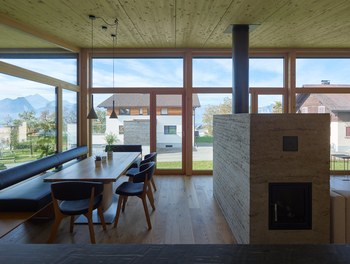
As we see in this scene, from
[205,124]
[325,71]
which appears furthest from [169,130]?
[325,71]

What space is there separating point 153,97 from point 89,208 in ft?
13.9

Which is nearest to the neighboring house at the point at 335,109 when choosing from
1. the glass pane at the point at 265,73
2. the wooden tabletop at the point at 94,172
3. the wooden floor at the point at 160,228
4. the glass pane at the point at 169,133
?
the glass pane at the point at 265,73

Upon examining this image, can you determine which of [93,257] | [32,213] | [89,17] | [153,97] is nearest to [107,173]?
[32,213]

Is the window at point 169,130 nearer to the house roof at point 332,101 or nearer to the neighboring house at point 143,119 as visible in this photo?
the neighboring house at point 143,119

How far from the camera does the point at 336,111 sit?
6.85 metres

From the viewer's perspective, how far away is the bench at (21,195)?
124 inches

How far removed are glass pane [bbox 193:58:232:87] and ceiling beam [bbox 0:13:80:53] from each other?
3083 mm

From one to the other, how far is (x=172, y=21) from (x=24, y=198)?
3.71 metres

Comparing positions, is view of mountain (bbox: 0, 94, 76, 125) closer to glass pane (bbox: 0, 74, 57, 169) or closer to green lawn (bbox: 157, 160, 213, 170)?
glass pane (bbox: 0, 74, 57, 169)

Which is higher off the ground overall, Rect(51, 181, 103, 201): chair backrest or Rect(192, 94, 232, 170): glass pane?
Rect(192, 94, 232, 170): glass pane

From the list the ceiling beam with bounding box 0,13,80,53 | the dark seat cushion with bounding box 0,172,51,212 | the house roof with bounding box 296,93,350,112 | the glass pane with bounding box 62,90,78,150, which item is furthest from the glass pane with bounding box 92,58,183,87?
the dark seat cushion with bounding box 0,172,51,212

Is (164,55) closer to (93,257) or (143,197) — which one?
(143,197)

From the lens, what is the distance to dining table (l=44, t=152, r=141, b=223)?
10.6 ft

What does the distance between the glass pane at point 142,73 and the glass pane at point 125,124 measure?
→ 1.33 feet
